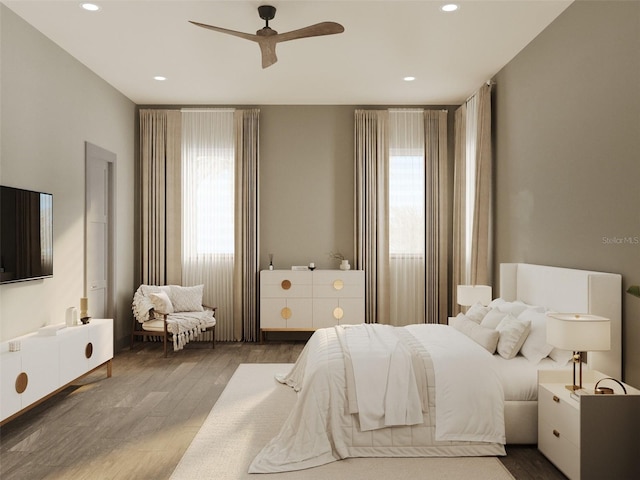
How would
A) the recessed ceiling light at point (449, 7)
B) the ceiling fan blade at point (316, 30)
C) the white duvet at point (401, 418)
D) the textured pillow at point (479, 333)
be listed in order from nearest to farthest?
the white duvet at point (401, 418) → the ceiling fan blade at point (316, 30) → the textured pillow at point (479, 333) → the recessed ceiling light at point (449, 7)

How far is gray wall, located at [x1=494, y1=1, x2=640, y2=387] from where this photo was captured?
309cm

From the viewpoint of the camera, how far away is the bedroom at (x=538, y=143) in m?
3.15

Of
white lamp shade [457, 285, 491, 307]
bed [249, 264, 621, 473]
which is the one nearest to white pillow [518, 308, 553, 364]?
bed [249, 264, 621, 473]

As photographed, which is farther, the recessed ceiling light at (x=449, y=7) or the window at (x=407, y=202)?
the window at (x=407, y=202)

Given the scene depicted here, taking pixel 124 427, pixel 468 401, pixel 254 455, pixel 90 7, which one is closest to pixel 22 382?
pixel 124 427

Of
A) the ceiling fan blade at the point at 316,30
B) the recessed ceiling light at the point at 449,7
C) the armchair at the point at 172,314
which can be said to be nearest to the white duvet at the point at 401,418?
the ceiling fan blade at the point at 316,30

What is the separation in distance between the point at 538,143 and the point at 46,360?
432cm

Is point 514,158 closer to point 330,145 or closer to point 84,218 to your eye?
point 330,145

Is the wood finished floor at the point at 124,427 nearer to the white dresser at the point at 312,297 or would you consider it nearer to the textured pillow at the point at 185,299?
the textured pillow at the point at 185,299

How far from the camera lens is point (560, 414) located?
2.79m

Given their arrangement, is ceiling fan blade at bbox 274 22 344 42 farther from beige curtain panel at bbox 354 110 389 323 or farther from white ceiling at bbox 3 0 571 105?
beige curtain panel at bbox 354 110 389 323

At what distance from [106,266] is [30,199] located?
6.20ft

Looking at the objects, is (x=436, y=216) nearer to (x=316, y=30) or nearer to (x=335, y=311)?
(x=335, y=311)

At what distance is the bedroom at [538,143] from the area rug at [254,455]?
129cm
